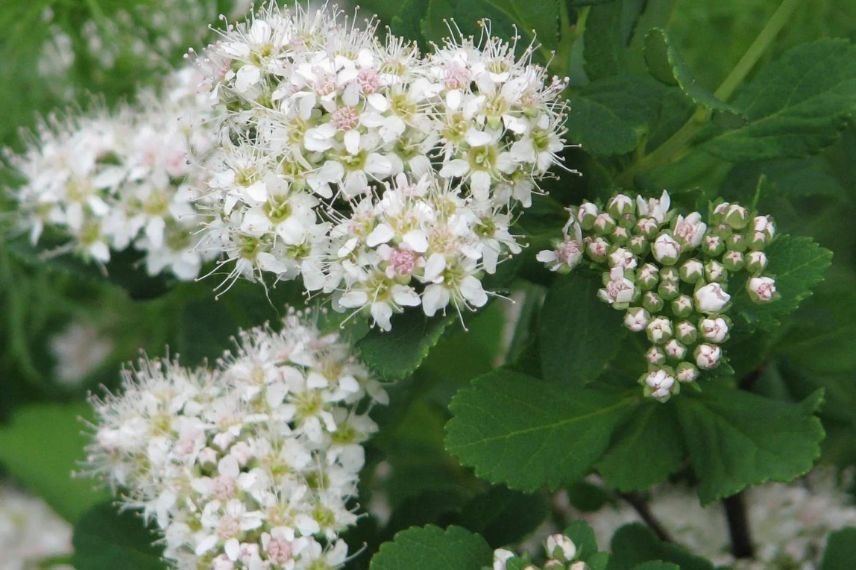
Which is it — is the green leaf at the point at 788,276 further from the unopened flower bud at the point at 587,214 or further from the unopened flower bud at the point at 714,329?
the unopened flower bud at the point at 587,214

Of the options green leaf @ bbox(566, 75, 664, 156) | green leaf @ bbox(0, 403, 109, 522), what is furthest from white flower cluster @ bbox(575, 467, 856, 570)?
green leaf @ bbox(0, 403, 109, 522)

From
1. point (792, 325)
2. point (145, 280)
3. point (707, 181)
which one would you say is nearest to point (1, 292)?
point (145, 280)

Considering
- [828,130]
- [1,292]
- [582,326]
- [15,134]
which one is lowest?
[1,292]

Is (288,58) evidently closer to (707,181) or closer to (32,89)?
(707,181)

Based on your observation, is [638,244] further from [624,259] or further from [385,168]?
[385,168]

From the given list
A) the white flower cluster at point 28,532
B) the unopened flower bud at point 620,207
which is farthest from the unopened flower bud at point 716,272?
the white flower cluster at point 28,532

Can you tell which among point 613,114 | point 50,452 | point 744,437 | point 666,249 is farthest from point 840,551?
point 50,452

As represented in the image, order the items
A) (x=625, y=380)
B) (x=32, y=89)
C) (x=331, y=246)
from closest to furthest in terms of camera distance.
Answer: (x=331, y=246) < (x=625, y=380) < (x=32, y=89)

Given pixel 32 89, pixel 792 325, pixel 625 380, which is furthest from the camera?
pixel 32 89
